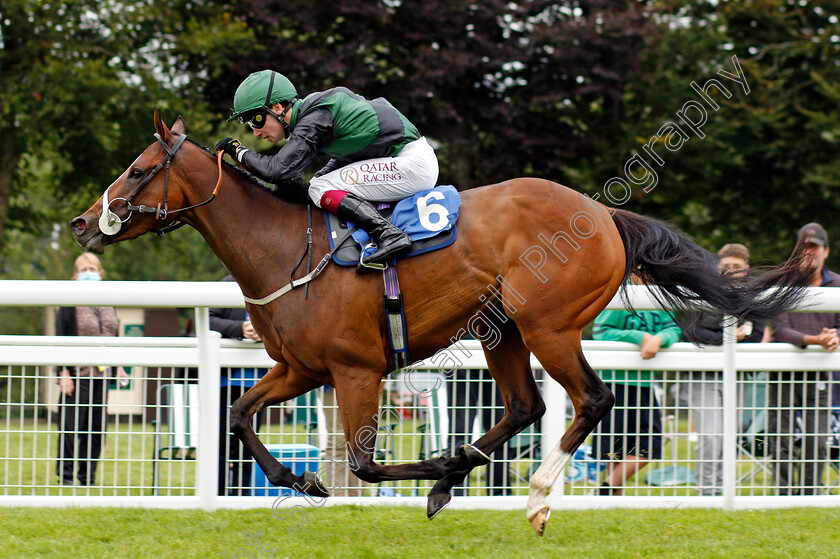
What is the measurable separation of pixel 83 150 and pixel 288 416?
9349 millimetres

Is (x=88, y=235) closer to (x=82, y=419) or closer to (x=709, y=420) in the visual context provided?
(x=82, y=419)

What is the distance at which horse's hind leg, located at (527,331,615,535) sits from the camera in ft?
13.9

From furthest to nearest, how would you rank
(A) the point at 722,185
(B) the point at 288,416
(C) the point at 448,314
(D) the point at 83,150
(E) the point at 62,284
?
(A) the point at 722,185, (D) the point at 83,150, (B) the point at 288,416, (E) the point at 62,284, (C) the point at 448,314

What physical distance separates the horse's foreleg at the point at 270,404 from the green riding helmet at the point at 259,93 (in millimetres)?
1193

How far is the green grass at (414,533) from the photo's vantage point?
396cm

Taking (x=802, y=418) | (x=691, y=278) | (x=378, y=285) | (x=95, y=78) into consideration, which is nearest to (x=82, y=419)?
(x=378, y=285)

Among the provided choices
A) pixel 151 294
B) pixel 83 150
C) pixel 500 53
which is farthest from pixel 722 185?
pixel 151 294

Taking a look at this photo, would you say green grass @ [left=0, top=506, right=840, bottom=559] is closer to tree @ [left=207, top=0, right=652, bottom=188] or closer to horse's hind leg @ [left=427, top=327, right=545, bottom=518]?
horse's hind leg @ [left=427, top=327, right=545, bottom=518]

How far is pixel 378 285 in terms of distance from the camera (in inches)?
165

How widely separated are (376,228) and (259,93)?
80cm

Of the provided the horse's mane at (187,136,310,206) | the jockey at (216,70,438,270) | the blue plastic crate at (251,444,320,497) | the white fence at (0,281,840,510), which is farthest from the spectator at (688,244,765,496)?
the horse's mane at (187,136,310,206)

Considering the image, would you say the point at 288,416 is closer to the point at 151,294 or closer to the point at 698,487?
the point at 151,294

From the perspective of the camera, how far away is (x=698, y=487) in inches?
200

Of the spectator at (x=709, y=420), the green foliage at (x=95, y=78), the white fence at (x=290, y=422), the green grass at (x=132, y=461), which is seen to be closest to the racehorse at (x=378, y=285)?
the white fence at (x=290, y=422)
